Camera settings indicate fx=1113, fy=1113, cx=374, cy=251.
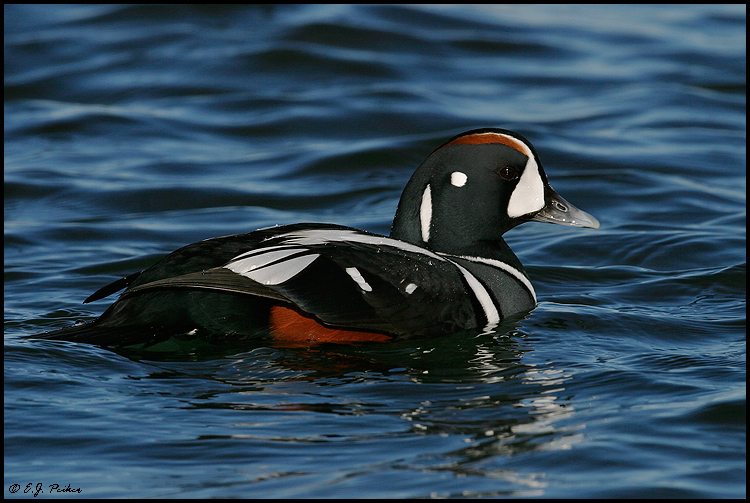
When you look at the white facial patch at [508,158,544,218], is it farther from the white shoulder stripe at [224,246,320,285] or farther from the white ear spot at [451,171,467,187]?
the white shoulder stripe at [224,246,320,285]

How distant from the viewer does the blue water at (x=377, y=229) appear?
170 inches

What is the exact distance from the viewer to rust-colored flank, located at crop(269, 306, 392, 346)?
5.40 meters

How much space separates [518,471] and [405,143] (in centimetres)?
723

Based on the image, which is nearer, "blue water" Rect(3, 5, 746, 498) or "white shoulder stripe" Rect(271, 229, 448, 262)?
"blue water" Rect(3, 5, 746, 498)

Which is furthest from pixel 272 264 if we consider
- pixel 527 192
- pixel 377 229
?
pixel 377 229

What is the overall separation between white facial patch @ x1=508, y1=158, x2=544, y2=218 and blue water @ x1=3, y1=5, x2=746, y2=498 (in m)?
0.61

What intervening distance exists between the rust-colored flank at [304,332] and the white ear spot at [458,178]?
1.15m

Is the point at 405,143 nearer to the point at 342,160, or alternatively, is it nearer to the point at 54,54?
the point at 342,160

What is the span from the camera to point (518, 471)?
416 cm

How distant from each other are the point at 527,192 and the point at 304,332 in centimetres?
169

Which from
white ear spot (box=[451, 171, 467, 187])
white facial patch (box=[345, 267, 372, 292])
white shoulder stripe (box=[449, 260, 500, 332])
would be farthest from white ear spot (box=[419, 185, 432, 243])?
white facial patch (box=[345, 267, 372, 292])

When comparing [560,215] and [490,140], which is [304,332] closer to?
[490,140]

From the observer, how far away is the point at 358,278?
5391 millimetres

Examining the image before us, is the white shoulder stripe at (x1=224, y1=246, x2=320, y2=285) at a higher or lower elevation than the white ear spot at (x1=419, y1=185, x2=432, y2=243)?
lower
